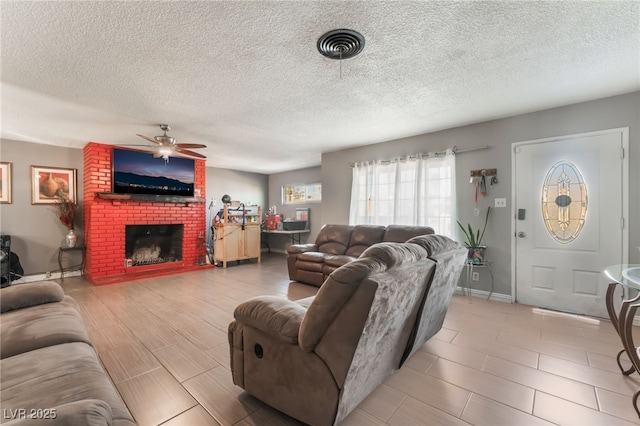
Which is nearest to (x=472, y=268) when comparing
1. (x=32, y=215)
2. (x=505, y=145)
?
(x=505, y=145)

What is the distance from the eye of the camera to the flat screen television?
15.9 feet

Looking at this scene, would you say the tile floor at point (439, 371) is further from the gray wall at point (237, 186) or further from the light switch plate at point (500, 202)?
the gray wall at point (237, 186)

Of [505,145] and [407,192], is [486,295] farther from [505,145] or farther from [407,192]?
[505,145]

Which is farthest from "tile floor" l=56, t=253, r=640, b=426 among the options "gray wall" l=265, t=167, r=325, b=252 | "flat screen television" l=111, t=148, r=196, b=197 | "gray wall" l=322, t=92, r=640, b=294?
"gray wall" l=265, t=167, r=325, b=252

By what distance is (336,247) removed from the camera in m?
4.64

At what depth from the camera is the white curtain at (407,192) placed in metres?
4.04

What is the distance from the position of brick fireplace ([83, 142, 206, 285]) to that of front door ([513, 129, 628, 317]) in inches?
230

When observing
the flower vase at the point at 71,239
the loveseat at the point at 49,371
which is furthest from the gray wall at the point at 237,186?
the loveseat at the point at 49,371

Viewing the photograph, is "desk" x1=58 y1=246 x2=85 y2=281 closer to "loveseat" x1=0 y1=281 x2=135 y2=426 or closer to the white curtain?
"loveseat" x1=0 y1=281 x2=135 y2=426

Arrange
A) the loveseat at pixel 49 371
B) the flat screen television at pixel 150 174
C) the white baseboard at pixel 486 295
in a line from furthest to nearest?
the flat screen television at pixel 150 174 < the white baseboard at pixel 486 295 < the loveseat at pixel 49 371

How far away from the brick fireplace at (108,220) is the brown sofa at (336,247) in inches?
102

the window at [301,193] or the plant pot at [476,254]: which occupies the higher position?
the window at [301,193]

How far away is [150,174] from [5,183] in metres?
2.04

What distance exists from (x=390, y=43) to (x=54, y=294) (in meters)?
3.22
